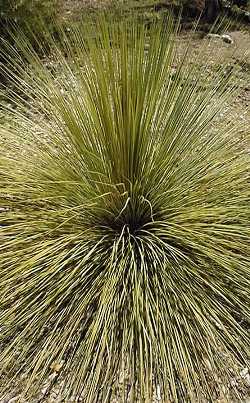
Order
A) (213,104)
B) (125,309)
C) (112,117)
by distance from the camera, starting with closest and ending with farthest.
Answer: (125,309) → (112,117) → (213,104)

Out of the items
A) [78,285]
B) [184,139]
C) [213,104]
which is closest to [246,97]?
[213,104]

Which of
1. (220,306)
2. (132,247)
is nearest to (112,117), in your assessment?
(132,247)

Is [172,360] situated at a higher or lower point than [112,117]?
lower

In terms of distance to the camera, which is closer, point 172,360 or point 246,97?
point 172,360

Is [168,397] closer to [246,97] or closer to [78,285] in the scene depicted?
[78,285]

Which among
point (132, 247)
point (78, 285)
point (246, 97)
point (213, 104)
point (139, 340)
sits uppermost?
point (246, 97)

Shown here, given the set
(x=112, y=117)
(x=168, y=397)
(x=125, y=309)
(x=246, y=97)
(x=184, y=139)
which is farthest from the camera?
(x=246, y=97)
